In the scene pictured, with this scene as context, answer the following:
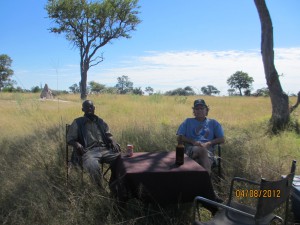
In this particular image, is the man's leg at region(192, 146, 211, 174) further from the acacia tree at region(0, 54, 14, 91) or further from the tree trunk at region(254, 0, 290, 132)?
the acacia tree at region(0, 54, 14, 91)

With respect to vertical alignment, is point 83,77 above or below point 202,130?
above

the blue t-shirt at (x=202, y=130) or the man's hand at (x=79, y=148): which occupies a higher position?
the blue t-shirt at (x=202, y=130)

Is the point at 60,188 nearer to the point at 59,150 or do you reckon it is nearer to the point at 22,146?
the point at 59,150

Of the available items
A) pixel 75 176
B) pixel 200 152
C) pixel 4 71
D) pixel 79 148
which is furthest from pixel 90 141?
pixel 4 71

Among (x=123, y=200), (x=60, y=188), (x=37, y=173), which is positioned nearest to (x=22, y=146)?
(x=37, y=173)

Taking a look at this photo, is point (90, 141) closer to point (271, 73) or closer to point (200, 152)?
point (200, 152)

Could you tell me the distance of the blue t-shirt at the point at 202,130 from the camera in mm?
5008

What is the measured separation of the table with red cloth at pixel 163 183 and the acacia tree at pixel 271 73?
229 inches

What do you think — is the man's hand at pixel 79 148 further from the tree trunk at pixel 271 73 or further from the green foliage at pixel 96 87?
the green foliage at pixel 96 87

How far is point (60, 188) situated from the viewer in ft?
14.3

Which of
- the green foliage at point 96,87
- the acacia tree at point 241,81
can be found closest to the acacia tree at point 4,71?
the green foliage at point 96,87

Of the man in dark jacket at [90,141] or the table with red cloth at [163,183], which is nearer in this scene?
the table with red cloth at [163,183]

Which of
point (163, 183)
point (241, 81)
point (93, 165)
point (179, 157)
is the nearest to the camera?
point (163, 183)

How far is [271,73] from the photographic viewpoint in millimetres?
8680
